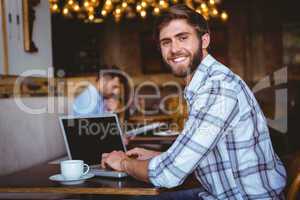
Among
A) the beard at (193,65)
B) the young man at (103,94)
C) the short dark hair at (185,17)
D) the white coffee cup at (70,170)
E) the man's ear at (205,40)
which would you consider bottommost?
the white coffee cup at (70,170)

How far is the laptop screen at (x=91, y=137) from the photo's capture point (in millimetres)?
2105

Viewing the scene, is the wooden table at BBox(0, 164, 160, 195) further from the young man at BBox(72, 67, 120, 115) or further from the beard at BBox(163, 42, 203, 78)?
the young man at BBox(72, 67, 120, 115)

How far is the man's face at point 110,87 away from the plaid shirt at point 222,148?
248 cm

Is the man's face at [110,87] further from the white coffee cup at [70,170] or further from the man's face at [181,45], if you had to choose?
the white coffee cup at [70,170]

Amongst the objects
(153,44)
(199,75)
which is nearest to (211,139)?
(199,75)

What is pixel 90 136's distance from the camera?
2160 mm

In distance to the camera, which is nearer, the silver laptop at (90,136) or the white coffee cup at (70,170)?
the white coffee cup at (70,170)

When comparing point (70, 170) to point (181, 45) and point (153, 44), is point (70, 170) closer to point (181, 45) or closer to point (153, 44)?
point (181, 45)

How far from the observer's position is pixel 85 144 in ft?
7.04

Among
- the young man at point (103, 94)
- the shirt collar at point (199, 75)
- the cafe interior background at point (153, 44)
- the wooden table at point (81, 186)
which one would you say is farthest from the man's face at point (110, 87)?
the shirt collar at point (199, 75)

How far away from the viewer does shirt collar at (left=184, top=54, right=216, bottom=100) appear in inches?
65.8

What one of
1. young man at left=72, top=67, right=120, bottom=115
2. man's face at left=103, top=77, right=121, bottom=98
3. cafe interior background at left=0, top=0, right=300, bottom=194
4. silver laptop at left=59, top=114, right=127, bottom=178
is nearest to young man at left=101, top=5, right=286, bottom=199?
silver laptop at left=59, top=114, right=127, bottom=178

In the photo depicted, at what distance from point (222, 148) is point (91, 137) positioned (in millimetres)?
832

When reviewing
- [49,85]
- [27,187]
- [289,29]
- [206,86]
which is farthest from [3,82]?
[289,29]
